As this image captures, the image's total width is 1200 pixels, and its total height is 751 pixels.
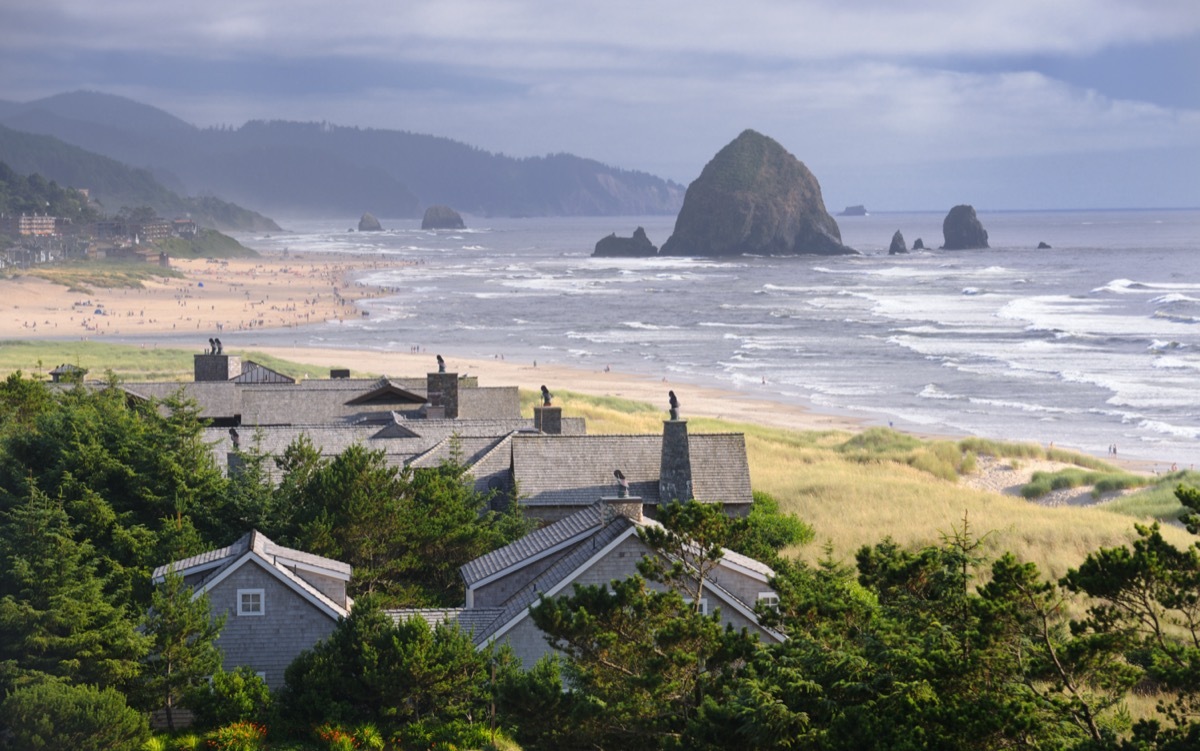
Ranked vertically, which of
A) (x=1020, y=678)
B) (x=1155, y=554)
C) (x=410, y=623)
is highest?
(x=1155, y=554)

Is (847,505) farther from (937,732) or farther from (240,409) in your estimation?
(937,732)

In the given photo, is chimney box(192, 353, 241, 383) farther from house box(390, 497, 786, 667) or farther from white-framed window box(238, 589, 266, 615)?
white-framed window box(238, 589, 266, 615)

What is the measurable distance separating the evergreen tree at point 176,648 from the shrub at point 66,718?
99cm

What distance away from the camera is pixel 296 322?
379 feet

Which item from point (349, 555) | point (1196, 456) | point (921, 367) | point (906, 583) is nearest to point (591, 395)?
point (921, 367)

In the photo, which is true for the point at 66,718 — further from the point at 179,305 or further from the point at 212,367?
the point at 179,305

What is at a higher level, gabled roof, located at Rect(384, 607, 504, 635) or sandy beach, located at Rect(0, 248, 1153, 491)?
gabled roof, located at Rect(384, 607, 504, 635)

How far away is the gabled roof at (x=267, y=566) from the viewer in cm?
2214

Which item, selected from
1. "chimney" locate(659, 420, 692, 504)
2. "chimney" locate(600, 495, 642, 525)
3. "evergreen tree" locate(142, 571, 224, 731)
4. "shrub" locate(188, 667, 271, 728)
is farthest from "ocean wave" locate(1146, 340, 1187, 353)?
"evergreen tree" locate(142, 571, 224, 731)

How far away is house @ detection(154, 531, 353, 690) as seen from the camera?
22188mm

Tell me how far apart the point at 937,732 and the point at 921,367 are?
7558 cm

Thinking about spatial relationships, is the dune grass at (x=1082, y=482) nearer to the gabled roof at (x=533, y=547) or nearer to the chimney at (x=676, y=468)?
the chimney at (x=676, y=468)

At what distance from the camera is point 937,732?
41.6ft

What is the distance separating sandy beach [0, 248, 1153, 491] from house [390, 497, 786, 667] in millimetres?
28801
